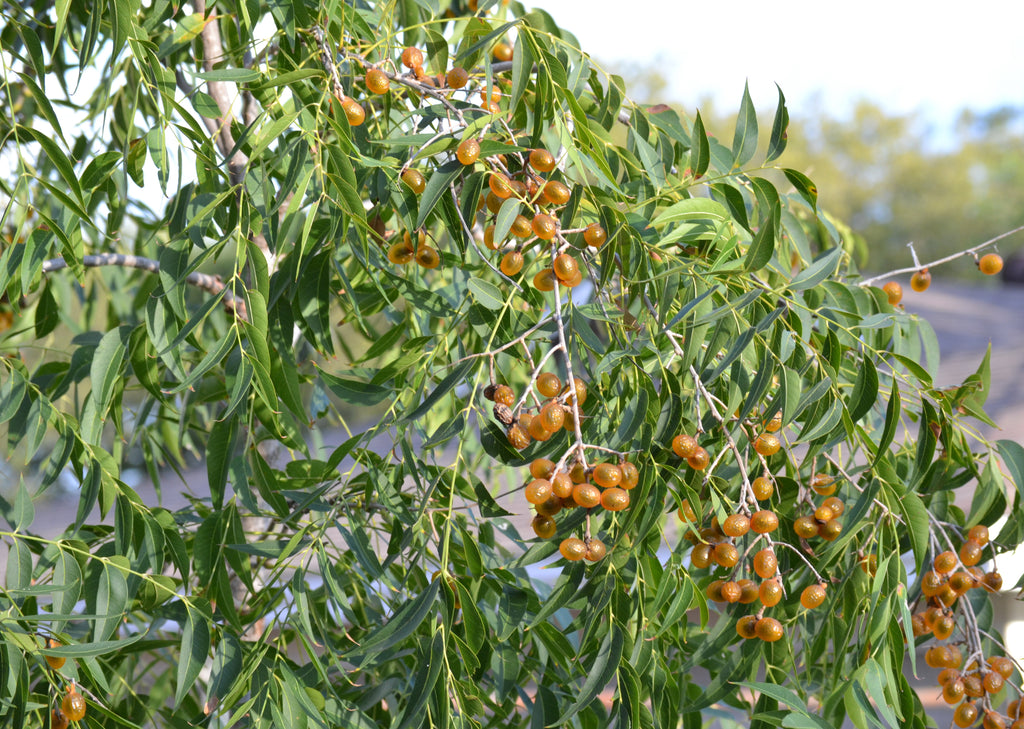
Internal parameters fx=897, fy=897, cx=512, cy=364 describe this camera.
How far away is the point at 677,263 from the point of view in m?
0.75

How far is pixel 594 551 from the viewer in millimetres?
667

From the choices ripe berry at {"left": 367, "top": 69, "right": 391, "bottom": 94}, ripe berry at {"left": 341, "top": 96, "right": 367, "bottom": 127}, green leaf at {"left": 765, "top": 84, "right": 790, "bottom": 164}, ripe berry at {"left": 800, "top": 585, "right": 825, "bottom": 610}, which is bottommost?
ripe berry at {"left": 800, "top": 585, "right": 825, "bottom": 610}

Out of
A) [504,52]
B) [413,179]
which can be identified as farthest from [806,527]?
[504,52]

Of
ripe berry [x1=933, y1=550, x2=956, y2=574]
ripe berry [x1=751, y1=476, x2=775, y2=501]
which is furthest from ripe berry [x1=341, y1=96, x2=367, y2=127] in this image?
ripe berry [x1=933, y1=550, x2=956, y2=574]

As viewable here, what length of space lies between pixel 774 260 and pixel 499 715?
0.54 metres

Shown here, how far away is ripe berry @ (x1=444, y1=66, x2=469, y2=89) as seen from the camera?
777 millimetres

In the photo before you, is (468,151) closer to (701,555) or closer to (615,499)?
(615,499)

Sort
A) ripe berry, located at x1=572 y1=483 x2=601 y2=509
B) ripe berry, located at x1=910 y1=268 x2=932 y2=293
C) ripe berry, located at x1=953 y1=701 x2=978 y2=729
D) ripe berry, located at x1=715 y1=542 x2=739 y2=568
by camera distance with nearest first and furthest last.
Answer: ripe berry, located at x1=572 y1=483 x2=601 y2=509 → ripe berry, located at x1=715 y1=542 x2=739 y2=568 → ripe berry, located at x1=953 y1=701 x2=978 y2=729 → ripe berry, located at x1=910 y1=268 x2=932 y2=293

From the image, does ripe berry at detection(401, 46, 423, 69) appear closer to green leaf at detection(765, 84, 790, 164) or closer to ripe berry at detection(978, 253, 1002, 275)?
green leaf at detection(765, 84, 790, 164)

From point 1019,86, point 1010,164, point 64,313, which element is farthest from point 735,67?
point 64,313

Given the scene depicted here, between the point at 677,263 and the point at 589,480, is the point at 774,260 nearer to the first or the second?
the point at 677,263

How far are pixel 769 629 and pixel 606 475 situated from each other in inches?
8.5

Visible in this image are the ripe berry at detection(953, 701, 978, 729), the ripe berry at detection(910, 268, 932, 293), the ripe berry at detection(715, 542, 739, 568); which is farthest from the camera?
the ripe berry at detection(910, 268, 932, 293)

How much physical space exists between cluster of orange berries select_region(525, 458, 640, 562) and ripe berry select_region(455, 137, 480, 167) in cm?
23
